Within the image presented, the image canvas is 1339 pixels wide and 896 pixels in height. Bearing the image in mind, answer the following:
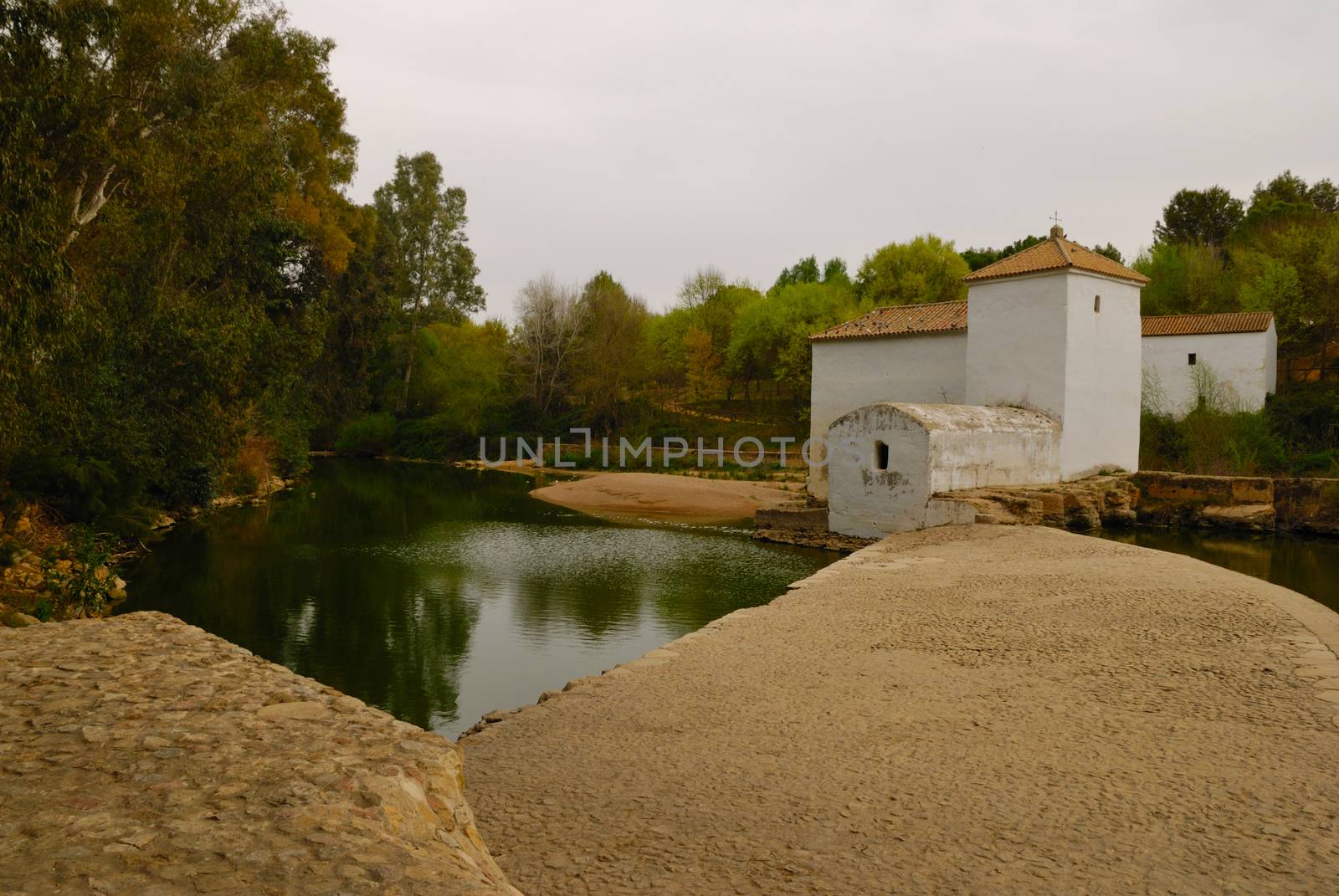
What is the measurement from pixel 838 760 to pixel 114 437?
16.0 meters

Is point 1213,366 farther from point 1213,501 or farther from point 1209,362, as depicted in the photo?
point 1213,501

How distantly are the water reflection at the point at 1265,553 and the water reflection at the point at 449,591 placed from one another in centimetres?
704

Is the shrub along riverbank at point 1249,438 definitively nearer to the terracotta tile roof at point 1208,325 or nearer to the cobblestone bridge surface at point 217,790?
the terracotta tile roof at point 1208,325

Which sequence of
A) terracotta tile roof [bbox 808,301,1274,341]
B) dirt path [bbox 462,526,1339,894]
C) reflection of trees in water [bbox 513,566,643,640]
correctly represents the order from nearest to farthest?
dirt path [bbox 462,526,1339,894]
reflection of trees in water [bbox 513,566,643,640]
terracotta tile roof [bbox 808,301,1274,341]

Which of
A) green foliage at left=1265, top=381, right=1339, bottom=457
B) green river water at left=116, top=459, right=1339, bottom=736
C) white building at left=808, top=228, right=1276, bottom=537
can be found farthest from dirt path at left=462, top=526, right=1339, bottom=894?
green foliage at left=1265, top=381, right=1339, bottom=457

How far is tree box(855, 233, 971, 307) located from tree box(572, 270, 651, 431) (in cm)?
1115

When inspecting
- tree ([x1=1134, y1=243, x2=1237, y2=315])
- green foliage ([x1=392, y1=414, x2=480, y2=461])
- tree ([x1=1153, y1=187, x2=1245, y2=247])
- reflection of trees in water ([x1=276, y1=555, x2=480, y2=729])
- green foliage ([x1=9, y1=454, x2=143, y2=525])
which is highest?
tree ([x1=1153, y1=187, x2=1245, y2=247])

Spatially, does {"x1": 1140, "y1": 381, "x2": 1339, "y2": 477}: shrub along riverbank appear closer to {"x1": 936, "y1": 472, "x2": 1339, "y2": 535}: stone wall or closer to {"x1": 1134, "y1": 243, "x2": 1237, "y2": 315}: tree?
{"x1": 936, "y1": 472, "x2": 1339, "y2": 535}: stone wall

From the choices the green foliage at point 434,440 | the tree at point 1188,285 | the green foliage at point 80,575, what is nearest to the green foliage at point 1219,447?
the tree at point 1188,285

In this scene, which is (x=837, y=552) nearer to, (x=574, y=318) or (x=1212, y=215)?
(x=574, y=318)

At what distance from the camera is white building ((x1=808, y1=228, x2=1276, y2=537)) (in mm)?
17703

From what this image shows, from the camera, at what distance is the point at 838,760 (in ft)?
16.6

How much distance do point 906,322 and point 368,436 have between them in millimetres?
32343

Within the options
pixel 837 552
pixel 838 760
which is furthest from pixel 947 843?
pixel 837 552
